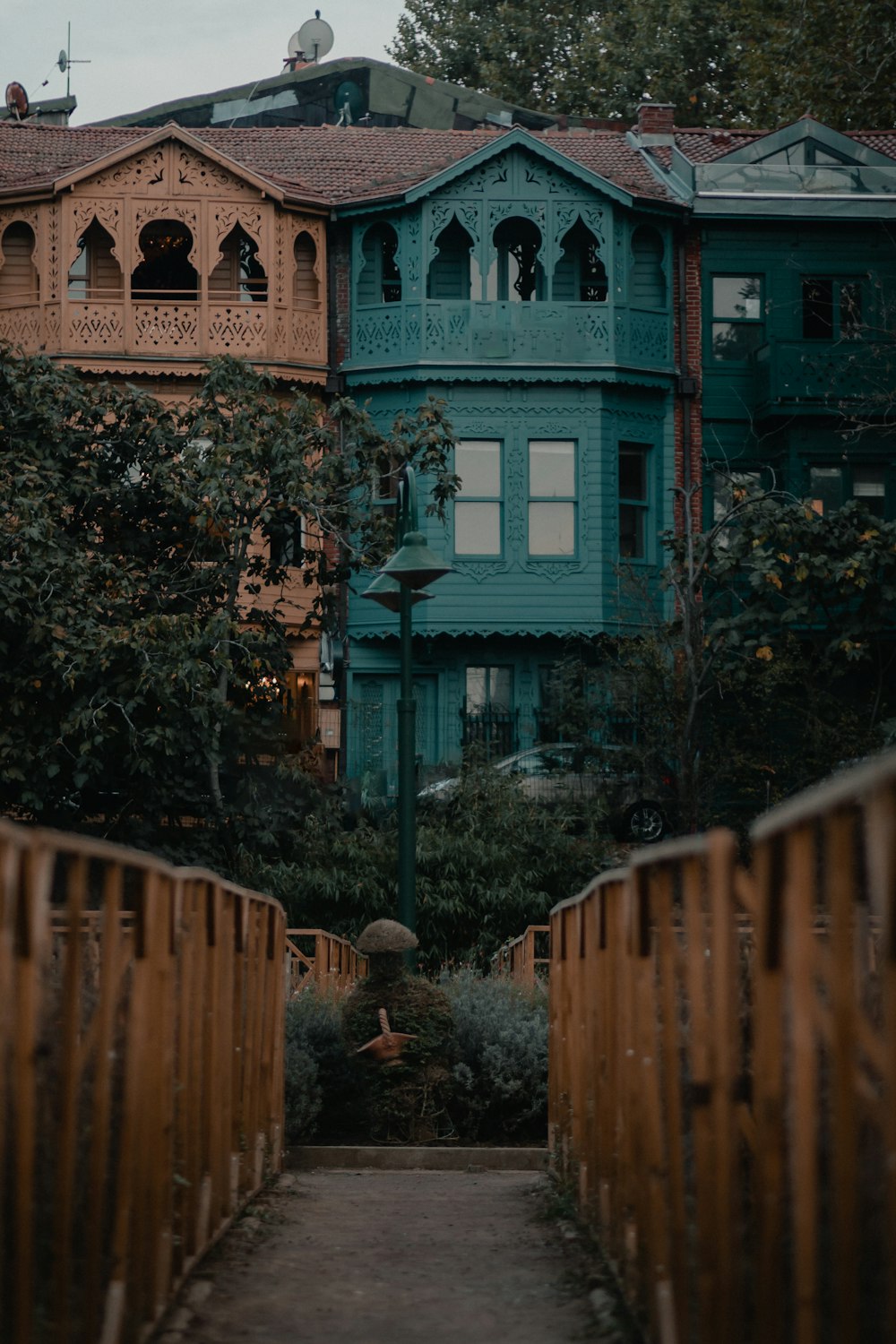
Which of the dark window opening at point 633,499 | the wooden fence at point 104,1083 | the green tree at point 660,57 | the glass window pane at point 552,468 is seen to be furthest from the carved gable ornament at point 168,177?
the wooden fence at point 104,1083

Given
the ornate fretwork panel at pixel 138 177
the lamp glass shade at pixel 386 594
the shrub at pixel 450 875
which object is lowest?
the shrub at pixel 450 875

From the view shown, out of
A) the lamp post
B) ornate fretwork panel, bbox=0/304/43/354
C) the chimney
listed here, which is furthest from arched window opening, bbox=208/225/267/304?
the lamp post

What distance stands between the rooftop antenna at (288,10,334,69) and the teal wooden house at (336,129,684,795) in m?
16.1

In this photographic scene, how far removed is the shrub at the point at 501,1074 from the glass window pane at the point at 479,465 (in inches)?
768

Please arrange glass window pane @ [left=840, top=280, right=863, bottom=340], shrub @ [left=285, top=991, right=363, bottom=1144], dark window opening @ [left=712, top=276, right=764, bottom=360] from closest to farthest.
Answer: shrub @ [left=285, top=991, right=363, bottom=1144] → glass window pane @ [left=840, top=280, right=863, bottom=340] → dark window opening @ [left=712, top=276, right=764, bottom=360]

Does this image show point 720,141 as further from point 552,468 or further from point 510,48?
point 510,48

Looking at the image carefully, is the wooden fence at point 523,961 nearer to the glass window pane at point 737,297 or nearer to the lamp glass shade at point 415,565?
the lamp glass shade at point 415,565

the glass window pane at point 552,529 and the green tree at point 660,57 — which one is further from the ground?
the green tree at point 660,57

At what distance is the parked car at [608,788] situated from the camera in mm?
28156

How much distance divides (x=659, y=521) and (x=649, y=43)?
24.0 m

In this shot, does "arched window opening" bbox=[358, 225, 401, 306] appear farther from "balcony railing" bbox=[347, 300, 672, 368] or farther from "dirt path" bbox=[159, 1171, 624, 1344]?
"dirt path" bbox=[159, 1171, 624, 1344]

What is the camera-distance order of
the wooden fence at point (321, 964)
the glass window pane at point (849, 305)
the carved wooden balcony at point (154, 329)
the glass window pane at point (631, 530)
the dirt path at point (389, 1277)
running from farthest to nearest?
the glass window pane at point (849, 305), the glass window pane at point (631, 530), the carved wooden balcony at point (154, 329), the wooden fence at point (321, 964), the dirt path at point (389, 1277)

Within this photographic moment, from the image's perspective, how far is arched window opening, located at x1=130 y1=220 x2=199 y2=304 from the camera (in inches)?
1336

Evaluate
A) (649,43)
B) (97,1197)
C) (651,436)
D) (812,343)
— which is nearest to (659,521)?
(651,436)
